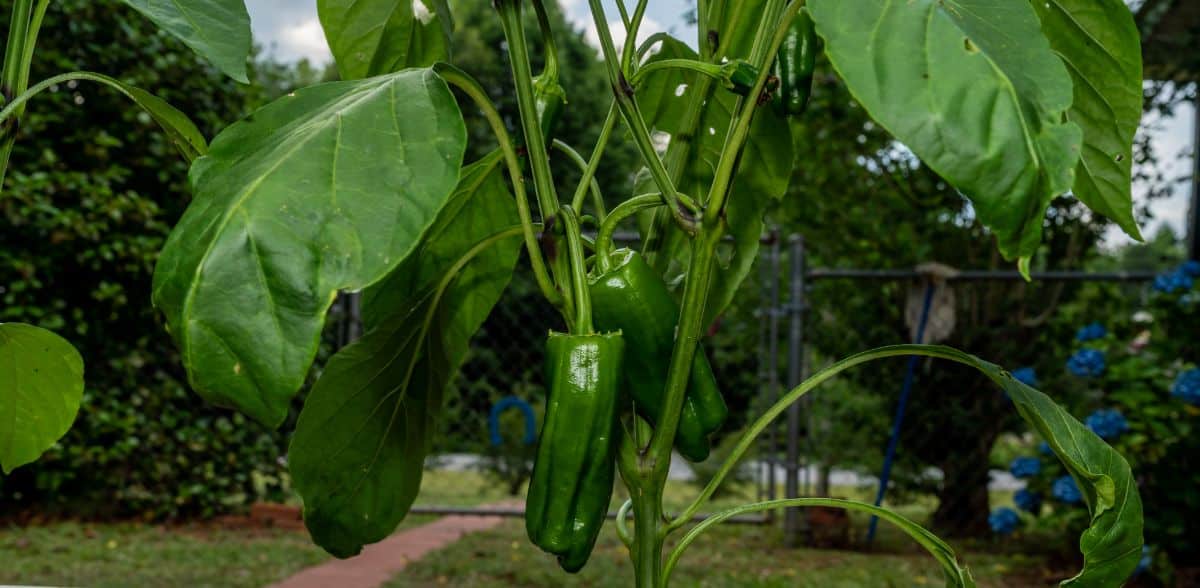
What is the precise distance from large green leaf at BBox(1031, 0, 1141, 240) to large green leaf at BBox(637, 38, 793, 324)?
23cm

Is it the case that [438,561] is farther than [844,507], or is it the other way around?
[438,561]

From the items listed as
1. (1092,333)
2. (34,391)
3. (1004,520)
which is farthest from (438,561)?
(34,391)

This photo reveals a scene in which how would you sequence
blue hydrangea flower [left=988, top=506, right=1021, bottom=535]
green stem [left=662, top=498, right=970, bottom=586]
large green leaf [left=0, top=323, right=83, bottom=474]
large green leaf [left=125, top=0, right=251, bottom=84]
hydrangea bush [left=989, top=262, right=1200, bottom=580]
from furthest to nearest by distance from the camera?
blue hydrangea flower [left=988, top=506, right=1021, bottom=535]
hydrangea bush [left=989, top=262, right=1200, bottom=580]
large green leaf [left=0, top=323, right=83, bottom=474]
green stem [left=662, top=498, right=970, bottom=586]
large green leaf [left=125, top=0, right=251, bottom=84]

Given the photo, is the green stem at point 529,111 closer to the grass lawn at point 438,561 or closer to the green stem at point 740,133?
the green stem at point 740,133

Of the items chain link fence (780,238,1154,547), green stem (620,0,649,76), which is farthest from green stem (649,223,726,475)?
chain link fence (780,238,1154,547)

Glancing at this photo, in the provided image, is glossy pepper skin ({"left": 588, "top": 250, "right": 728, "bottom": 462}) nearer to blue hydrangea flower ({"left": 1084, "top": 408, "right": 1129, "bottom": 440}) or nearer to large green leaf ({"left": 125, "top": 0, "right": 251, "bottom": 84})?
large green leaf ({"left": 125, "top": 0, "right": 251, "bottom": 84})

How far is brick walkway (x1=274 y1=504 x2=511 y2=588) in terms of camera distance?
3.17m

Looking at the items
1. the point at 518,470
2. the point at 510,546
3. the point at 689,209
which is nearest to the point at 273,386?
the point at 689,209

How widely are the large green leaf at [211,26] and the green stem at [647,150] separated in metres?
0.21

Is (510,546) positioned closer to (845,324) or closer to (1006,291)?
(845,324)

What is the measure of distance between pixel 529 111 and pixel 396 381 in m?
0.27

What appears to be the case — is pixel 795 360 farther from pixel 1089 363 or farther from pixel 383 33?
pixel 383 33

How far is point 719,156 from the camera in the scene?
0.83m

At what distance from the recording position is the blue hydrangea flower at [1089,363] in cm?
333
